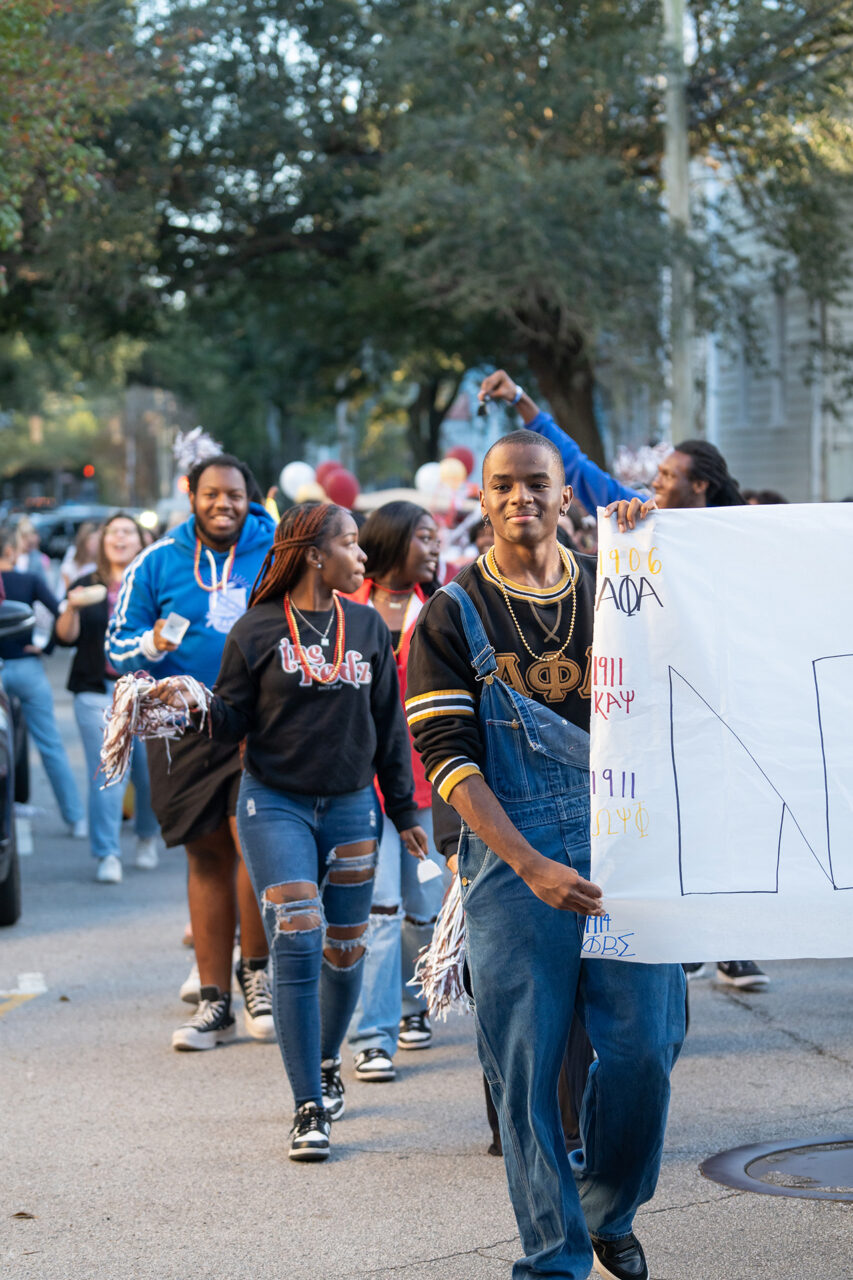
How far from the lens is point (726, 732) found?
3754 millimetres

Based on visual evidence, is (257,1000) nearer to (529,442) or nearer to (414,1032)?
(414,1032)

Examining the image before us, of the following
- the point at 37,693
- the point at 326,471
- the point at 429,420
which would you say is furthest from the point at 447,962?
the point at 429,420

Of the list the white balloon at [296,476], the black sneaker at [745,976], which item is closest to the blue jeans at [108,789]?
the black sneaker at [745,976]

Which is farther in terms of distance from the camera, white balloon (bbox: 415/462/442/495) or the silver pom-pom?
white balloon (bbox: 415/462/442/495)

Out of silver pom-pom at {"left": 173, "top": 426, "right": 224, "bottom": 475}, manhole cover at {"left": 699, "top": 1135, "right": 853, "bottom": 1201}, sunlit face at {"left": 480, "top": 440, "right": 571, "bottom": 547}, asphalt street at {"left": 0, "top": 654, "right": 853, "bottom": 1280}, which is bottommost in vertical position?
asphalt street at {"left": 0, "top": 654, "right": 853, "bottom": 1280}

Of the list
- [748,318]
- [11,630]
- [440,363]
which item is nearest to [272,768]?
[11,630]

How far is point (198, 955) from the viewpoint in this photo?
6441 millimetres

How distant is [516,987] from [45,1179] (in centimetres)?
208

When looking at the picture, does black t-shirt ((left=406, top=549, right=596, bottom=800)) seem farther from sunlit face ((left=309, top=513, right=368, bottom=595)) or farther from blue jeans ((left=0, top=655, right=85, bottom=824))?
blue jeans ((left=0, top=655, right=85, bottom=824))

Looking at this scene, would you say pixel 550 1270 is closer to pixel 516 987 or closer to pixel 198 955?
pixel 516 987

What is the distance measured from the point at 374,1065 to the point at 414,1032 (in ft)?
1.79

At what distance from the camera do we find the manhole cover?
4660mm

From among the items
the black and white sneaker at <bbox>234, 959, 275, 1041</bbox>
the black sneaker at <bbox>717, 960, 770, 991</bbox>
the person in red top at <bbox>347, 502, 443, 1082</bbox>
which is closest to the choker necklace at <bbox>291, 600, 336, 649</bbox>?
the person in red top at <bbox>347, 502, 443, 1082</bbox>

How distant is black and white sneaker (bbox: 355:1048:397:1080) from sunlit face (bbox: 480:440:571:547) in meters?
2.81
